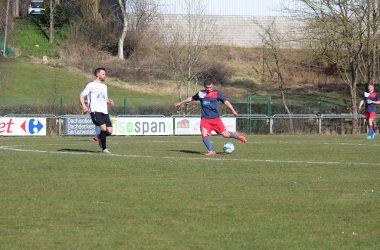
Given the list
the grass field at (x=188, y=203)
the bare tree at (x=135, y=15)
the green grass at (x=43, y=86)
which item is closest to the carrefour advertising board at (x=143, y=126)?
the green grass at (x=43, y=86)

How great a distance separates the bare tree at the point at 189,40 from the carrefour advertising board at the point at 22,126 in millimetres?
18122

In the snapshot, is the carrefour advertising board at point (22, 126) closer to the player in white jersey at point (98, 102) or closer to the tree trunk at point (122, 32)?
the player in white jersey at point (98, 102)

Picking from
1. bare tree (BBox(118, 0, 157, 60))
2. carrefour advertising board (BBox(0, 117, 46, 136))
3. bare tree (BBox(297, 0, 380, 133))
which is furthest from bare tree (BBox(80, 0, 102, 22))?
carrefour advertising board (BBox(0, 117, 46, 136))

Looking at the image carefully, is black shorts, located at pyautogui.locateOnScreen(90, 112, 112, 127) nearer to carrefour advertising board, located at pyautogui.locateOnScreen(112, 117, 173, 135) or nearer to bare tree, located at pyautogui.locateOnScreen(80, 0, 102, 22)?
carrefour advertising board, located at pyautogui.locateOnScreen(112, 117, 173, 135)

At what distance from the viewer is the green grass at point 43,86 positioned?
173 feet

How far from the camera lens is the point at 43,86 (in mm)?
57500

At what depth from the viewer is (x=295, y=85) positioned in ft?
207

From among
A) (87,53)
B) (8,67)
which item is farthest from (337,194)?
(87,53)

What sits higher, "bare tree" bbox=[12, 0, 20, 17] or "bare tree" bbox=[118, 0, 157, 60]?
"bare tree" bbox=[12, 0, 20, 17]

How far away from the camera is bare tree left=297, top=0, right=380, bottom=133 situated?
151 ft

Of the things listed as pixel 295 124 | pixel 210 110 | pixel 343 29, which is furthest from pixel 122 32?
pixel 210 110

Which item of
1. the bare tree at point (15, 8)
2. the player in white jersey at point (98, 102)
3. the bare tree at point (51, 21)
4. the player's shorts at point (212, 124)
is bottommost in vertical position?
the player's shorts at point (212, 124)

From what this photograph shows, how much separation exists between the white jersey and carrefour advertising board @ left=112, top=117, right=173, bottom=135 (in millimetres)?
17911

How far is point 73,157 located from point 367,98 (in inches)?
582
